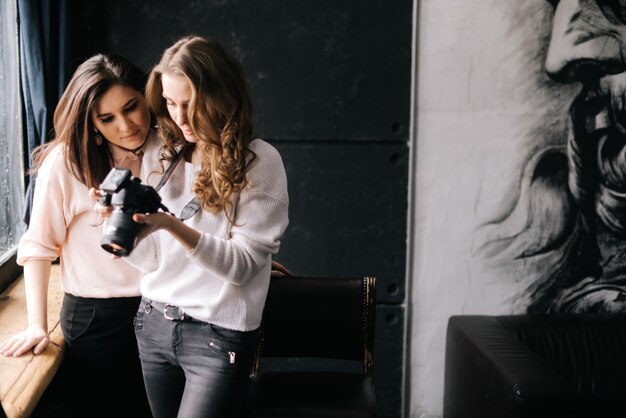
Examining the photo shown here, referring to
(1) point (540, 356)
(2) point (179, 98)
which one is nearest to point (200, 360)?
(2) point (179, 98)

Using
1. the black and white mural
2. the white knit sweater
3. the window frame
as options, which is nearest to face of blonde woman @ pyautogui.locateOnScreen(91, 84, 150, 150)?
the white knit sweater

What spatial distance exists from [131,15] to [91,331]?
1440 mm

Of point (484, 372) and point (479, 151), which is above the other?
point (479, 151)

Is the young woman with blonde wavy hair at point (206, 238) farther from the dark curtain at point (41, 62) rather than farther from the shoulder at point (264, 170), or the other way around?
the dark curtain at point (41, 62)

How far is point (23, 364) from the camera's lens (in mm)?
1884

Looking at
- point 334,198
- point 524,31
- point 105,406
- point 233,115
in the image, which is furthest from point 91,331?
point 524,31

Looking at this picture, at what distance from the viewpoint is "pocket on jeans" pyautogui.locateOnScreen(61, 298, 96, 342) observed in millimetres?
2039

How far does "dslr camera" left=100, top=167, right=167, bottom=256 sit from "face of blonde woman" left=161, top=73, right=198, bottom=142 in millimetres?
221

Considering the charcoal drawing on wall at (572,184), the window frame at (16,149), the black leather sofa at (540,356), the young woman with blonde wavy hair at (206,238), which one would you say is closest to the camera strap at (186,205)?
the young woman with blonde wavy hair at (206,238)

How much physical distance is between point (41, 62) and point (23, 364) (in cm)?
115

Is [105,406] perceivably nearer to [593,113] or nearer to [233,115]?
[233,115]

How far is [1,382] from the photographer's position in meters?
1.77

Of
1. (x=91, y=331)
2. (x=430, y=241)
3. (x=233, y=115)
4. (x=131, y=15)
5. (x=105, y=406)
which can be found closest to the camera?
(x=233, y=115)

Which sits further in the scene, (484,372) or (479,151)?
(479,151)
